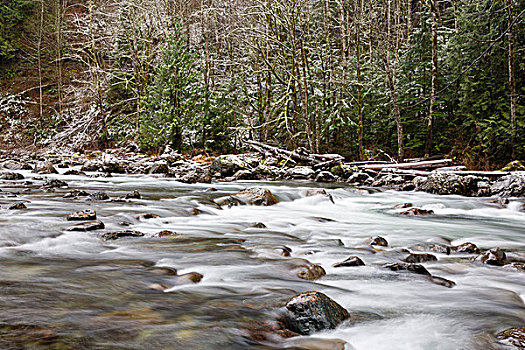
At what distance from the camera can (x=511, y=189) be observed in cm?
795

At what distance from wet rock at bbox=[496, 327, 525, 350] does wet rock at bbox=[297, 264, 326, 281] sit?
4.54 ft

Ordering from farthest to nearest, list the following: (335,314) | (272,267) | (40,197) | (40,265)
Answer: (40,197) < (272,267) < (40,265) < (335,314)

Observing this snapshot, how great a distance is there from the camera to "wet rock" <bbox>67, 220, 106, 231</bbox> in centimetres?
420

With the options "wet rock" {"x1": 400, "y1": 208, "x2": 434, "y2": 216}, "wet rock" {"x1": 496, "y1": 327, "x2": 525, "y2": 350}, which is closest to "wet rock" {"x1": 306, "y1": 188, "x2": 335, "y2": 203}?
"wet rock" {"x1": 400, "y1": 208, "x2": 434, "y2": 216}

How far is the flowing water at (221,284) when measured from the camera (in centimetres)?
188

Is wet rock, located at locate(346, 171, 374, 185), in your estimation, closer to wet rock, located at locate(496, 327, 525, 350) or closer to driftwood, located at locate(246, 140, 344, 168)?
driftwood, located at locate(246, 140, 344, 168)

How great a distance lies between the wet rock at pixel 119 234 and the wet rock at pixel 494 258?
3.66 m

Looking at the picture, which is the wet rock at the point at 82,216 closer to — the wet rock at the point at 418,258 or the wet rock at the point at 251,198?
the wet rock at the point at 251,198

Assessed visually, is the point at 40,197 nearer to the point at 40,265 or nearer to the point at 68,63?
the point at 40,265

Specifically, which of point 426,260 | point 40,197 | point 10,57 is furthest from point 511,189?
point 10,57

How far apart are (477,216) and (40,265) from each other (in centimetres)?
694

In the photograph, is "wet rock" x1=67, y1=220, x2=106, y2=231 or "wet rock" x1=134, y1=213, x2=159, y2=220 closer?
"wet rock" x1=67, y1=220, x2=106, y2=231

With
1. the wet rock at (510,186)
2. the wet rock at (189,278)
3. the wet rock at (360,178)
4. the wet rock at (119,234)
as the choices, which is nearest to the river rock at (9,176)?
the wet rock at (119,234)

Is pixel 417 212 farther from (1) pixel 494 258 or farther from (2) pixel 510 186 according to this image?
(1) pixel 494 258
